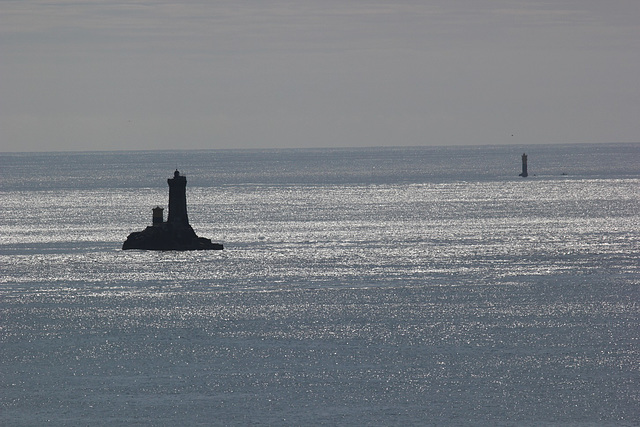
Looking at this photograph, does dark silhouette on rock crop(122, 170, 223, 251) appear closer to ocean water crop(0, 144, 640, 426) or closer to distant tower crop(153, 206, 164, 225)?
distant tower crop(153, 206, 164, 225)

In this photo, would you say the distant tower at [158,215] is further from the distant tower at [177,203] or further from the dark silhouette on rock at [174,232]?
the distant tower at [177,203]

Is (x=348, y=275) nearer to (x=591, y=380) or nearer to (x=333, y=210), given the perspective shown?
(x=591, y=380)

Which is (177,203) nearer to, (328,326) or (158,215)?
(158,215)

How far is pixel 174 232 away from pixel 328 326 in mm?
27508

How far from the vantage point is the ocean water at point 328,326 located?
34812 mm

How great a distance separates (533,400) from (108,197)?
12140cm

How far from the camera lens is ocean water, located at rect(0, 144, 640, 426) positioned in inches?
1371

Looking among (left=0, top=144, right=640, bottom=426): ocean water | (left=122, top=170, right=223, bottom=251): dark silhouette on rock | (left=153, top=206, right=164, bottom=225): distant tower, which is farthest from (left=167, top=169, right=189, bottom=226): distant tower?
(left=0, top=144, right=640, bottom=426): ocean water

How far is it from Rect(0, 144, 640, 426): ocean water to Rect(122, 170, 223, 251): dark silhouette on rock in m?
0.98

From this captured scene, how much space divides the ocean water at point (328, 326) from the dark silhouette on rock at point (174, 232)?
3.23ft

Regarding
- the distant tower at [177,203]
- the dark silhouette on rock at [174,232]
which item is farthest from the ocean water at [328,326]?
the distant tower at [177,203]

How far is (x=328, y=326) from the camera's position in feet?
155

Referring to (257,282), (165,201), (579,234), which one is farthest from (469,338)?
(165,201)

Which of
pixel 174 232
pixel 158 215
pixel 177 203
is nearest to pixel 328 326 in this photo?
pixel 177 203
